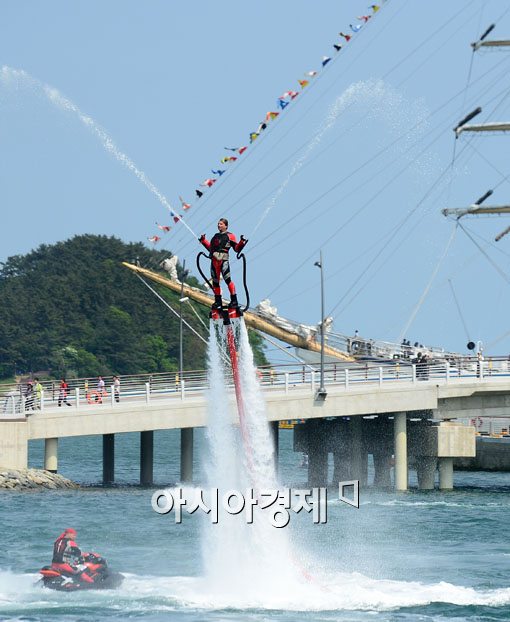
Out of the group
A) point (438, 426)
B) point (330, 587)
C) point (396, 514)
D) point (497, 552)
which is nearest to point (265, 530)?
point (330, 587)

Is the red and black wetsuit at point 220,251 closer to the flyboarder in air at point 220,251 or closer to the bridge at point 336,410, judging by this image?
the flyboarder in air at point 220,251

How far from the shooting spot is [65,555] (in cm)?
4119

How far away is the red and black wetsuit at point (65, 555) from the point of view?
41.1 m

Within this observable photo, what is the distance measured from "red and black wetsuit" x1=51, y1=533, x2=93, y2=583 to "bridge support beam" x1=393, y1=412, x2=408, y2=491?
28551 millimetres

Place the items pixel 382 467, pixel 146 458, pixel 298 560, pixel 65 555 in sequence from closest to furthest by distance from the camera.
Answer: pixel 65 555 < pixel 298 560 < pixel 146 458 < pixel 382 467

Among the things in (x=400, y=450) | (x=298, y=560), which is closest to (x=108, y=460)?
(x=400, y=450)

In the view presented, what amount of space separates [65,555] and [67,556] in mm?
82

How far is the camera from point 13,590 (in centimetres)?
4109

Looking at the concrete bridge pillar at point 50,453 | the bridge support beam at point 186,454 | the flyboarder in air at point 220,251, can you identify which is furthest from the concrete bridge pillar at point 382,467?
the flyboarder in air at point 220,251

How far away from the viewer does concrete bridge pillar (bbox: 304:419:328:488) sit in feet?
245

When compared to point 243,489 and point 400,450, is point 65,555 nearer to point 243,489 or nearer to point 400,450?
point 243,489

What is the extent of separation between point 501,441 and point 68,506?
111ft

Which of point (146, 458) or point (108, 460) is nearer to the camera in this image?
point (146, 458)

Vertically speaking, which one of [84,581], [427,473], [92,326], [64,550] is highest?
[92,326]
